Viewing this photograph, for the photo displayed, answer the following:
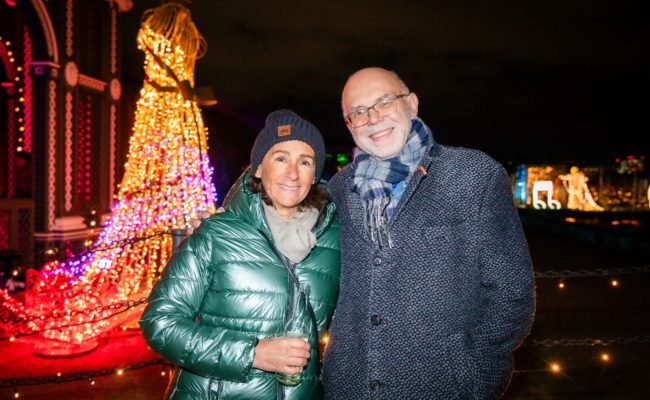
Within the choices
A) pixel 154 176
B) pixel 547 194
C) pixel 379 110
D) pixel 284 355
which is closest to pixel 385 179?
pixel 379 110

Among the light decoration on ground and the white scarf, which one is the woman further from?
the light decoration on ground

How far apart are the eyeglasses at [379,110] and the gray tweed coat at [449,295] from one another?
38 cm

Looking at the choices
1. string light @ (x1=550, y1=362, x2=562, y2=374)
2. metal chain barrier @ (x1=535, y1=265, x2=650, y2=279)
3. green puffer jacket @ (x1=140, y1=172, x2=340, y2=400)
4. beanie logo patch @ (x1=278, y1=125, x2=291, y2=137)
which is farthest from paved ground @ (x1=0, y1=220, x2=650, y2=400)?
beanie logo patch @ (x1=278, y1=125, x2=291, y2=137)

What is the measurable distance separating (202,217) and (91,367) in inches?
142

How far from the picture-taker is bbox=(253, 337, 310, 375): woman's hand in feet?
5.43

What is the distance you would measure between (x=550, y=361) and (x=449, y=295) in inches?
149

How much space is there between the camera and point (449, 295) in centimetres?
176

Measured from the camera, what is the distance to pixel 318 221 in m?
2.13

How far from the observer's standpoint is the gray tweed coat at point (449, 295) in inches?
68.4

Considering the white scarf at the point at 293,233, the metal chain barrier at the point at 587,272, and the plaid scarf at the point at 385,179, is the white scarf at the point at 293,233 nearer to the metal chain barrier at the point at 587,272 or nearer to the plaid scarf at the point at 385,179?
the plaid scarf at the point at 385,179

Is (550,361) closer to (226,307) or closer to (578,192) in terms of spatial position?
(226,307)

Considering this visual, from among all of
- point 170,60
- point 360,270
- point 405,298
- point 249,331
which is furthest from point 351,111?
point 170,60

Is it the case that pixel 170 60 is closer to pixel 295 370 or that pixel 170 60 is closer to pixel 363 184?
pixel 363 184

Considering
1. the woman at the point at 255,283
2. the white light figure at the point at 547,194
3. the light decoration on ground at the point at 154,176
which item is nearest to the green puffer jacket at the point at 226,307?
the woman at the point at 255,283
